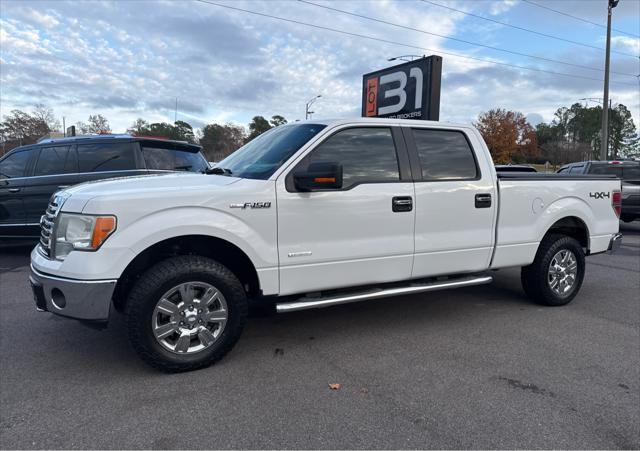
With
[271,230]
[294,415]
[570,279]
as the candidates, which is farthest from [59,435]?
[570,279]

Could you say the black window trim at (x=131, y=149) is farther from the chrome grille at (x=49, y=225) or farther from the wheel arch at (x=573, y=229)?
the wheel arch at (x=573, y=229)

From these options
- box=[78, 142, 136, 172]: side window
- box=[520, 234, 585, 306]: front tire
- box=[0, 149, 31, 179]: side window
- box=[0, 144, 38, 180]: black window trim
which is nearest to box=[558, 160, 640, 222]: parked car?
box=[520, 234, 585, 306]: front tire

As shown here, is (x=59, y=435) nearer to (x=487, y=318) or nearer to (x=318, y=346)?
(x=318, y=346)

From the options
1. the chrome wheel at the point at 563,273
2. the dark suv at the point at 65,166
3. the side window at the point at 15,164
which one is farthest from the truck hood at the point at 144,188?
the side window at the point at 15,164

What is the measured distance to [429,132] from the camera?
179 inches

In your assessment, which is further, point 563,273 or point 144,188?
point 563,273

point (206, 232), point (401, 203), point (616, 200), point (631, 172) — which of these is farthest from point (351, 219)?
point (631, 172)

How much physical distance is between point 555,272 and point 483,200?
1415 mm

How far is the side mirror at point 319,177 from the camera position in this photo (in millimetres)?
3490

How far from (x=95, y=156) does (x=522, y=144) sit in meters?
83.4

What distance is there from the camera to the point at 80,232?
3225 mm

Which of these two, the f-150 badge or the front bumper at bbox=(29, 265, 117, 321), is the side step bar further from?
the front bumper at bbox=(29, 265, 117, 321)

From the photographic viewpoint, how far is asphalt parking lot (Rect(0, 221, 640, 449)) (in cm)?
271

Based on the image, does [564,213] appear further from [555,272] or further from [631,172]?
[631,172]
